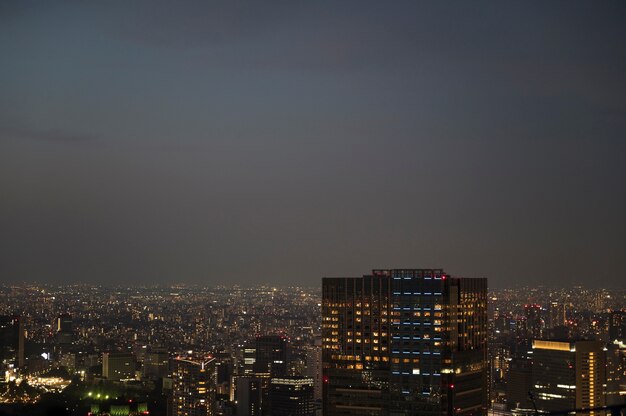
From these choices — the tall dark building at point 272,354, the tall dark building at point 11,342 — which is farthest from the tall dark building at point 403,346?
the tall dark building at point 272,354

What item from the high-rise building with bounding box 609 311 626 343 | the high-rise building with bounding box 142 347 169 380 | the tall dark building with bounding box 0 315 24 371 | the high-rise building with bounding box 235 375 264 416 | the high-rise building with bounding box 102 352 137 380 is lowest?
the high-rise building with bounding box 235 375 264 416

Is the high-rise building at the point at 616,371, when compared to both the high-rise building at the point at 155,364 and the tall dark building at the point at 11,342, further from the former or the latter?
the tall dark building at the point at 11,342

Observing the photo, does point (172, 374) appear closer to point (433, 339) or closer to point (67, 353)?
point (67, 353)

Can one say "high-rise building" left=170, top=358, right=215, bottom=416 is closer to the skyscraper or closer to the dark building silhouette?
the dark building silhouette

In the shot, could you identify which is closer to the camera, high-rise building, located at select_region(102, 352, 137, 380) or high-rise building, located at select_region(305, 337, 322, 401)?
high-rise building, located at select_region(305, 337, 322, 401)

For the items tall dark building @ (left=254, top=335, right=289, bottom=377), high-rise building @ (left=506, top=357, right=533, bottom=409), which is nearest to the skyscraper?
high-rise building @ (left=506, top=357, right=533, bottom=409)
